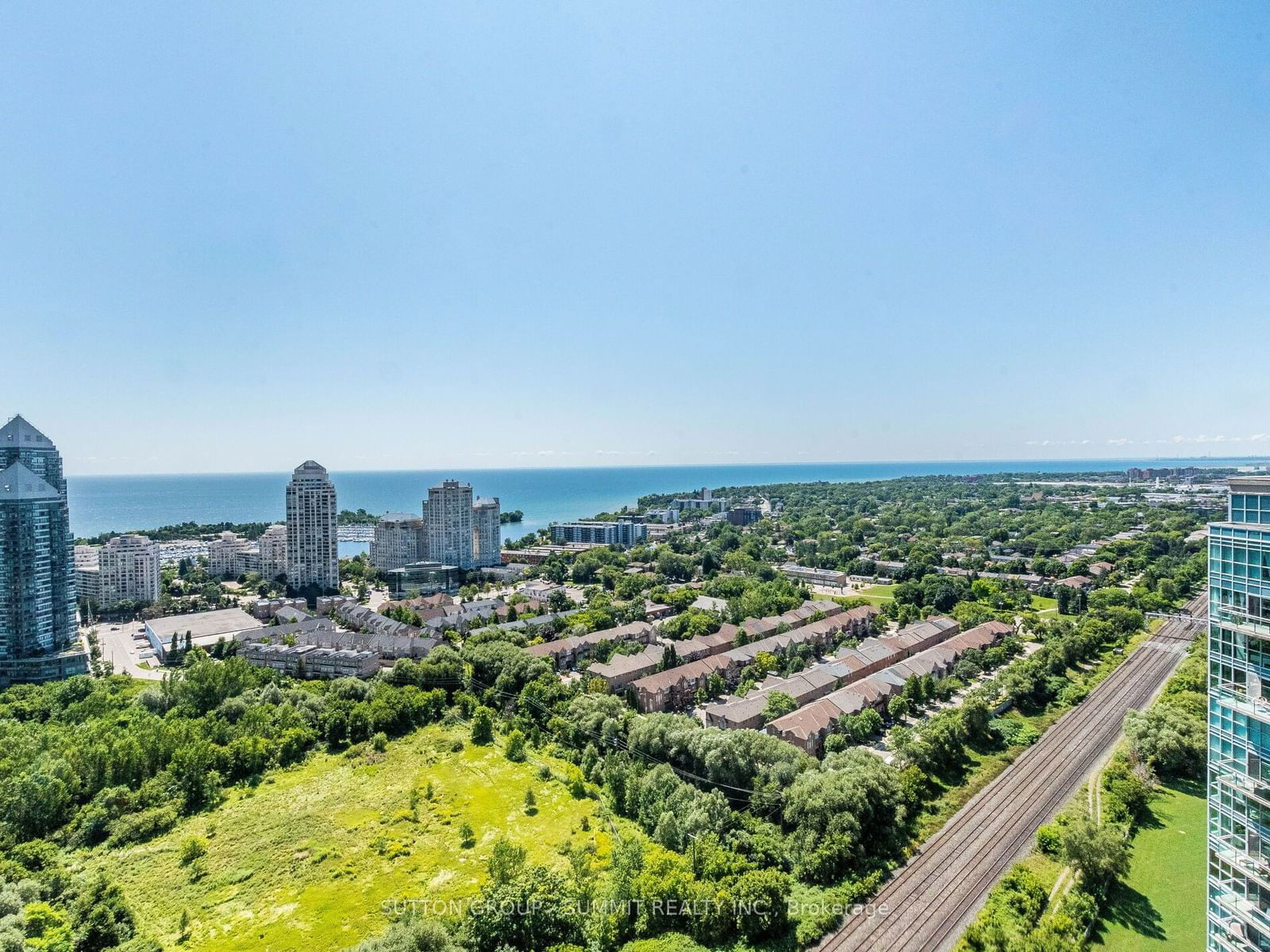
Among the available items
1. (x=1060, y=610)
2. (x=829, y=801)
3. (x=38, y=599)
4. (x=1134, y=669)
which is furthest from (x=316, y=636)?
(x=1060, y=610)

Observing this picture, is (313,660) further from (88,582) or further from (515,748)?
(88,582)

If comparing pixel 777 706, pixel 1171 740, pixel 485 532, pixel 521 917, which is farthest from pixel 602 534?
pixel 521 917

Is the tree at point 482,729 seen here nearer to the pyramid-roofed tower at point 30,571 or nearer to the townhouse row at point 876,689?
the townhouse row at point 876,689

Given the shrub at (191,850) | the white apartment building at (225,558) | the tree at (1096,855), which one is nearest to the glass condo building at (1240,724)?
the tree at (1096,855)

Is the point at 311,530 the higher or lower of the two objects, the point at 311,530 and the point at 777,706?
the higher

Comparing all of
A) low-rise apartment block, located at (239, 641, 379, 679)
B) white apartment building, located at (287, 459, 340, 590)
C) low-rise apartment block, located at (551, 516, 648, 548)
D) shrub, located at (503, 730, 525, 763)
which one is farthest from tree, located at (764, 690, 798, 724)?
low-rise apartment block, located at (551, 516, 648, 548)

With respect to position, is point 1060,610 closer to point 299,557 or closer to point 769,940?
point 769,940
